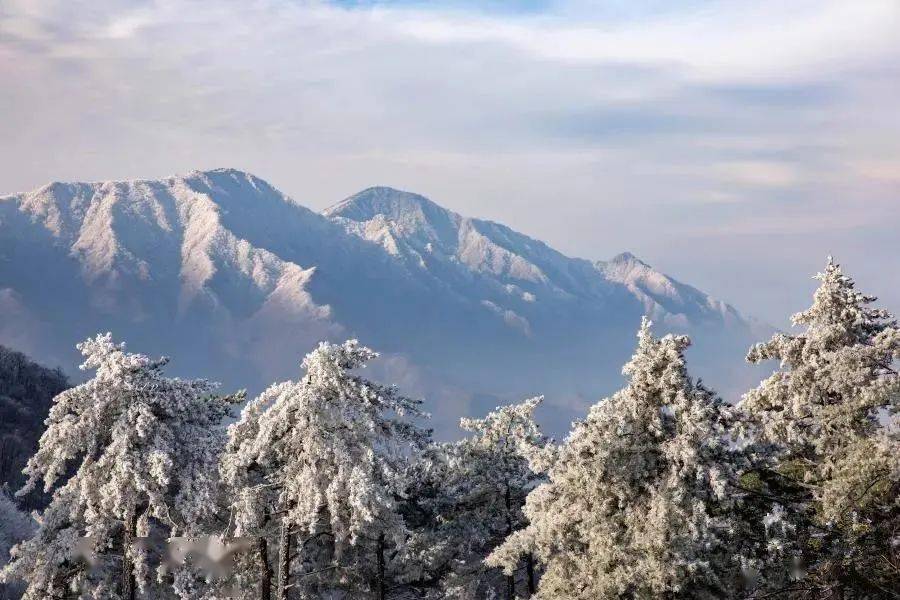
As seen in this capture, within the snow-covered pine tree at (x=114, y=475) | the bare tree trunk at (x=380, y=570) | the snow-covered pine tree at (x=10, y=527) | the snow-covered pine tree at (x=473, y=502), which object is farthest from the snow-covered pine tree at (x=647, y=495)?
the snow-covered pine tree at (x=10, y=527)

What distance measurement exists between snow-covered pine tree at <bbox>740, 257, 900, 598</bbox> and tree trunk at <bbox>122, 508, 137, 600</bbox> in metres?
15.3

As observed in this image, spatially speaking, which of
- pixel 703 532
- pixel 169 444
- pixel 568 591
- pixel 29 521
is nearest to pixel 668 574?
pixel 703 532

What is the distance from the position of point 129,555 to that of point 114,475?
2091 mm

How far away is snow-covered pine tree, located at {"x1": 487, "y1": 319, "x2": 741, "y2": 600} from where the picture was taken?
63.4 feet

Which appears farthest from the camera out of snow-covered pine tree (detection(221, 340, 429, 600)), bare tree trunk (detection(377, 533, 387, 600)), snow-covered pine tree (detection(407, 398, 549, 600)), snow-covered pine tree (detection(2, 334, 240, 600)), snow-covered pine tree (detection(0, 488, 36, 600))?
snow-covered pine tree (detection(0, 488, 36, 600))

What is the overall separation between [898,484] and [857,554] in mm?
1814

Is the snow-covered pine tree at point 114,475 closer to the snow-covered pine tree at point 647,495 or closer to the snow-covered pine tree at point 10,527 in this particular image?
the snow-covered pine tree at point 647,495

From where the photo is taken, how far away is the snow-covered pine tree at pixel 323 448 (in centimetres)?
2242

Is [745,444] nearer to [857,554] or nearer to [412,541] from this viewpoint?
[857,554]

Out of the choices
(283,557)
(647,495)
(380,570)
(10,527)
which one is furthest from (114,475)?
(10,527)

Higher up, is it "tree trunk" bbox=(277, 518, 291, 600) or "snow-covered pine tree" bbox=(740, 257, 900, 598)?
"snow-covered pine tree" bbox=(740, 257, 900, 598)

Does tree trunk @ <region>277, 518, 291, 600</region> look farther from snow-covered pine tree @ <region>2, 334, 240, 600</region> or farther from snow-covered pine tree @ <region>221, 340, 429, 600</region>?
snow-covered pine tree @ <region>2, 334, 240, 600</region>

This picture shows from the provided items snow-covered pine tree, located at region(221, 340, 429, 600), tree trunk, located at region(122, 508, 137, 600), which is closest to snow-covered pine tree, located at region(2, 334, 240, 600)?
tree trunk, located at region(122, 508, 137, 600)

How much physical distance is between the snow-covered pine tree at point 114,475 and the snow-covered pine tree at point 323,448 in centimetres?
138
